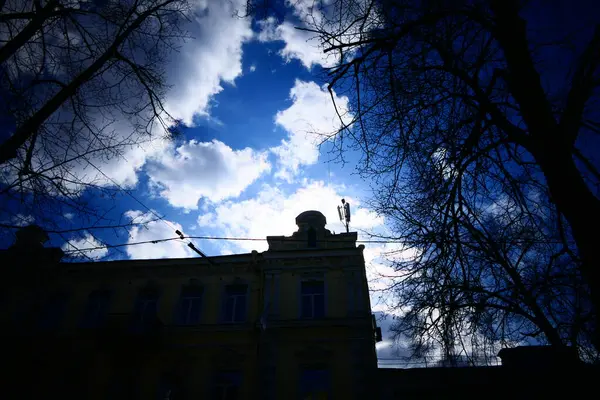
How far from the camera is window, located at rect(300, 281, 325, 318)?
53.3 feet

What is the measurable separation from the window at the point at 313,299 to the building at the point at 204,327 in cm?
5

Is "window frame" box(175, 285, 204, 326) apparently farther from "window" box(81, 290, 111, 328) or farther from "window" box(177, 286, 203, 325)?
"window" box(81, 290, 111, 328)

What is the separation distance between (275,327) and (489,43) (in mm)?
13736

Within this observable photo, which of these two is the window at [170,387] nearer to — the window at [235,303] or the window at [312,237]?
the window at [235,303]

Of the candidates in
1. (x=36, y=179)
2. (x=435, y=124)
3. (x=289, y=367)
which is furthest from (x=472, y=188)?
(x=289, y=367)

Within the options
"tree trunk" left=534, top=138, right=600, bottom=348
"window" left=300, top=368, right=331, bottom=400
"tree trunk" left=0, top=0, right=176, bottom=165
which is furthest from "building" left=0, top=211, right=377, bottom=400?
"tree trunk" left=534, top=138, right=600, bottom=348

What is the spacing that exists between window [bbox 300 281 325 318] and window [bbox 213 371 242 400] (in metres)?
3.91

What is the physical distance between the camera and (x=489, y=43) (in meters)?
5.26

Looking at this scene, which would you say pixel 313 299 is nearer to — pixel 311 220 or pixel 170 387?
pixel 311 220

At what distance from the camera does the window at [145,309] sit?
15.9 m

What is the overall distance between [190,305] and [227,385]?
177 inches

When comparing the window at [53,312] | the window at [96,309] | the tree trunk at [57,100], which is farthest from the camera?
the window at [53,312]

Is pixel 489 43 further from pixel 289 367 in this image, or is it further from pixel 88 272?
pixel 88 272

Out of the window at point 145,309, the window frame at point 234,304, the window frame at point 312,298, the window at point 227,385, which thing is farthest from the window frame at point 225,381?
the window at point 145,309
